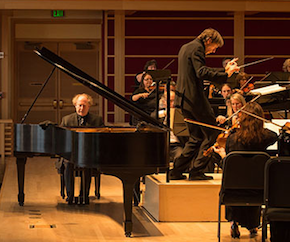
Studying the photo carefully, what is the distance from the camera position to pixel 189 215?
205 inches

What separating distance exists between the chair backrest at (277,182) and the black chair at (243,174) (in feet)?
1.41

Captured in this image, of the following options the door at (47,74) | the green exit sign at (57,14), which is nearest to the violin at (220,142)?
the green exit sign at (57,14)

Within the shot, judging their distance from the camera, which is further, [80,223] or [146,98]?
[146,98]

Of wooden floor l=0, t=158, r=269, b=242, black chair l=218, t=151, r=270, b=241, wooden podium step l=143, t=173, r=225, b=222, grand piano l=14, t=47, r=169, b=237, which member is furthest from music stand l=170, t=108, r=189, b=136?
black chair l=218, t=151, r=270, b=241

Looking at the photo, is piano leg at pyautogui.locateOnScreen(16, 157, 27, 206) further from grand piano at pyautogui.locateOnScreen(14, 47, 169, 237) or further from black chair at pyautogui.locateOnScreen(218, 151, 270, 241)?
black chair at pyautogui.locateOnScreen(218, 151, 270, 241)

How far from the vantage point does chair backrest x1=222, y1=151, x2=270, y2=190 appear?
420cm

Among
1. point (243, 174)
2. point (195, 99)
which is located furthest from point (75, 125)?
point (243, 174)

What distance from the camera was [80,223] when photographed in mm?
5188

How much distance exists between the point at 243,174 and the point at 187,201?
41.2 inches

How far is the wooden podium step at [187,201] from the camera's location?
516 cm

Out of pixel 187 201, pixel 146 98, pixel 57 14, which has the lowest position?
pixel 187 201

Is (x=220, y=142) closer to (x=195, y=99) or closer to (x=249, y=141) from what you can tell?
(x=195, y=99)

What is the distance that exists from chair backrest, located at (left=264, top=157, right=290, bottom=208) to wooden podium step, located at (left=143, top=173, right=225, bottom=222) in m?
1.40

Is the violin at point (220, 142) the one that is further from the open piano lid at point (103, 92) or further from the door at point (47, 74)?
the door at point (47, 74)
